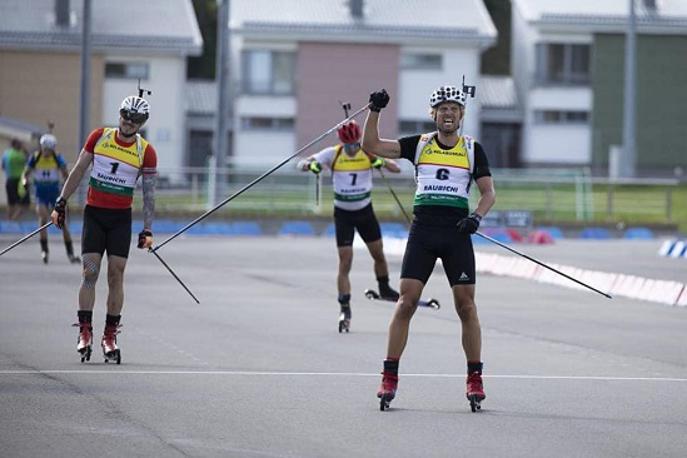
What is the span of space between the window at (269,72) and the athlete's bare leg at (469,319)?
5443cm

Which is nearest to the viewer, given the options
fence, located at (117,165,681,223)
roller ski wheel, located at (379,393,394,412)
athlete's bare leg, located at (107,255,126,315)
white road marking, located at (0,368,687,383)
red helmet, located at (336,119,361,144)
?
roller ski wheel, located at (379,393,394,412)

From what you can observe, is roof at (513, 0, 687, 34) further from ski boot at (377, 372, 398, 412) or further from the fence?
ski boot at (377, 372, 398, 412)

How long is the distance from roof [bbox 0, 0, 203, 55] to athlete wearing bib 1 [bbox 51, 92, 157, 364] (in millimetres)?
48733

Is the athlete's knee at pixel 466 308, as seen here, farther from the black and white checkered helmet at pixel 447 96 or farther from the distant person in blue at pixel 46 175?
the distant person in blue at pixel 46 175

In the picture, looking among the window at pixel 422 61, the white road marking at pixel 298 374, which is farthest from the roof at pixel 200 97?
the white road marking at pixel 298 374

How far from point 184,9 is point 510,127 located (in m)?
13.7

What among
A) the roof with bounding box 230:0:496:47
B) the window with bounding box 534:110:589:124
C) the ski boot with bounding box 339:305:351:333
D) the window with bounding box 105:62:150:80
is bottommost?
the ski boot with bounding box 339:305:351:333

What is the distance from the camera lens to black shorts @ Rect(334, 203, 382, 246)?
57.9ft

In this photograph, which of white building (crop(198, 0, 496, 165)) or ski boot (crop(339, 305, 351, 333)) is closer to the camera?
ski boot (crop(339, 305, 351, 333))

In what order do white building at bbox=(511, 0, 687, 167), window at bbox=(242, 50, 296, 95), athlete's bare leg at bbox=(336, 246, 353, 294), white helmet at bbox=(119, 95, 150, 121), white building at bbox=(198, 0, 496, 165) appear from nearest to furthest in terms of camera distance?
1. white helmet at bbox=(119, 95, 150, 121)
2. athlete's bare leg at bbox=(336, 246, 353, 294)
3. white building at bbox=(198, 0, 496, 165)
4. window at bbox=(242, 50, 296, 95)
5. white building at bbox=(511, 0, 687, 167)

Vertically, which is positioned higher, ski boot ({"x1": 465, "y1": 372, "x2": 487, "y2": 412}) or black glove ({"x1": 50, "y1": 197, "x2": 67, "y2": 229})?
black glove ({"x1": 50, "y1": 197, "x2": 67, "y2": 229})

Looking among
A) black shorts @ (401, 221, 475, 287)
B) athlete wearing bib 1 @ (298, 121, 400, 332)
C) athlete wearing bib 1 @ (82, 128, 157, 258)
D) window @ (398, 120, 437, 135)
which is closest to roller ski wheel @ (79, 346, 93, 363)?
athlete wearing bib 1 @ (82, 128, 157, 258)

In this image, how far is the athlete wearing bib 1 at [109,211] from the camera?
43.9 ft

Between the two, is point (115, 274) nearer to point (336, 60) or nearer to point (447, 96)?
point (447, 96)
